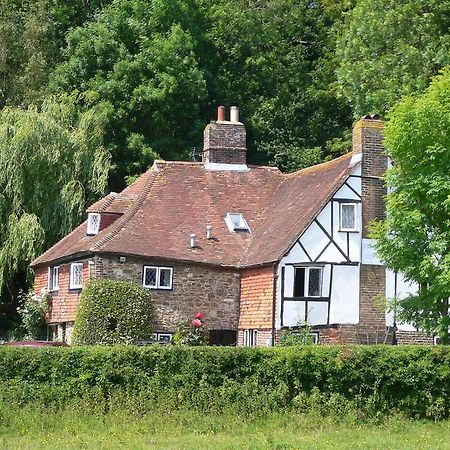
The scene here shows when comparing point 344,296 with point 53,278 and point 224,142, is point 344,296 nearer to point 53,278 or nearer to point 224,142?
point 224,142

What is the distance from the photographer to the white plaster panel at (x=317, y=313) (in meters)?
37.1

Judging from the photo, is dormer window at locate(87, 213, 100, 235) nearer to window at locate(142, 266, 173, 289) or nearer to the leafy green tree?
window at locate(142, 266, 173, 289)

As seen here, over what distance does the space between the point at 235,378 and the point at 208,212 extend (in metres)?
15.6

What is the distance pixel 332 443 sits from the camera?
2312 centimetres

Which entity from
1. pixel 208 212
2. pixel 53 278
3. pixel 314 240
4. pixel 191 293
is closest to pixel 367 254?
pixel 314 240

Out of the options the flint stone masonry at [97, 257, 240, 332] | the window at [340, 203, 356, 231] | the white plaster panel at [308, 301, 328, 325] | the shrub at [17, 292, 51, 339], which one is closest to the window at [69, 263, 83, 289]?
the flint stone masonry at [97, 257, 240, 332]

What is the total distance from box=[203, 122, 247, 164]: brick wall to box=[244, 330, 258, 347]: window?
7599mm

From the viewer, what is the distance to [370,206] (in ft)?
124

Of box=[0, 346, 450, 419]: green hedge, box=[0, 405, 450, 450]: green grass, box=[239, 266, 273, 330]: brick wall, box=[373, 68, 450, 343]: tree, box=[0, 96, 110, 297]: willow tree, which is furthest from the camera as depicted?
box=[0, 96, 110, 297]: willow tree

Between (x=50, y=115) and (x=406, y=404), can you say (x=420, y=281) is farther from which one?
(x=50, y=115)

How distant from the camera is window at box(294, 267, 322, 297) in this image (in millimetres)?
37062

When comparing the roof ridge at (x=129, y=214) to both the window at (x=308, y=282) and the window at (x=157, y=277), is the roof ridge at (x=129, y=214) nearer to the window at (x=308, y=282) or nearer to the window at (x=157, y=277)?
the window at (x=157, y=277)

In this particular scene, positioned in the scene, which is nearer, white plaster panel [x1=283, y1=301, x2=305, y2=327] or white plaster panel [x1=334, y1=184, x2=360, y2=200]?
white plaster panel [x1=283, y1=301, x2=305, y2=327]

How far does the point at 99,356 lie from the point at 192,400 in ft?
7.59
